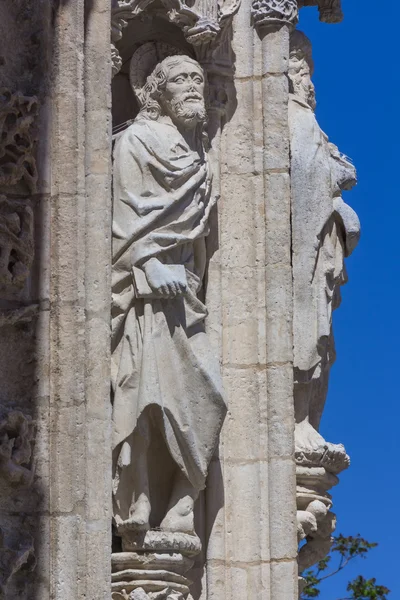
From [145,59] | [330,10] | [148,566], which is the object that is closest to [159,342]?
[148,566]

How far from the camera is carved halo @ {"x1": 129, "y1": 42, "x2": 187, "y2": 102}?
606 inches

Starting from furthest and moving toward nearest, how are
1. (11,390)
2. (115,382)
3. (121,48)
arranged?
(121,48)
(115,382)
(11,390)

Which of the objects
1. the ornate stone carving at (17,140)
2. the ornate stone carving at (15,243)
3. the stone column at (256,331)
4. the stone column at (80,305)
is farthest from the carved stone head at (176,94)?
the ornate stone carving at (15,243)

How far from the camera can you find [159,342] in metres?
14.6

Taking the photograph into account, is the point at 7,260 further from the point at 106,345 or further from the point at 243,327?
the point at 243,327

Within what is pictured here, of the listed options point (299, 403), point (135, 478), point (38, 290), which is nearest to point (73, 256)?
point (38, 290)

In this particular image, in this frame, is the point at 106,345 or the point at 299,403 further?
the point at 299,403

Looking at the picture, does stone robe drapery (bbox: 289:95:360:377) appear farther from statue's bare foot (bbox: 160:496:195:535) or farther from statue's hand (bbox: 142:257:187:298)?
statue's bare foot (bbox: 160:496:195:535)

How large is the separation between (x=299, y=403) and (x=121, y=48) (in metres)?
2.35

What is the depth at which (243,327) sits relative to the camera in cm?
1539

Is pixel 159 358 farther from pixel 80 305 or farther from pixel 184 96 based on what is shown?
pixel 184 96

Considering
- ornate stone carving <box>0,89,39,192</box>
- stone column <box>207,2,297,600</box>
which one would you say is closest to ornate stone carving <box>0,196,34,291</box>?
ornate stone carving <box>0,89,39,192</box>

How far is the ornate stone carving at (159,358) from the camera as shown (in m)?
14.5

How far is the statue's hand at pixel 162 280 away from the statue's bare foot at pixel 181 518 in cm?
115
